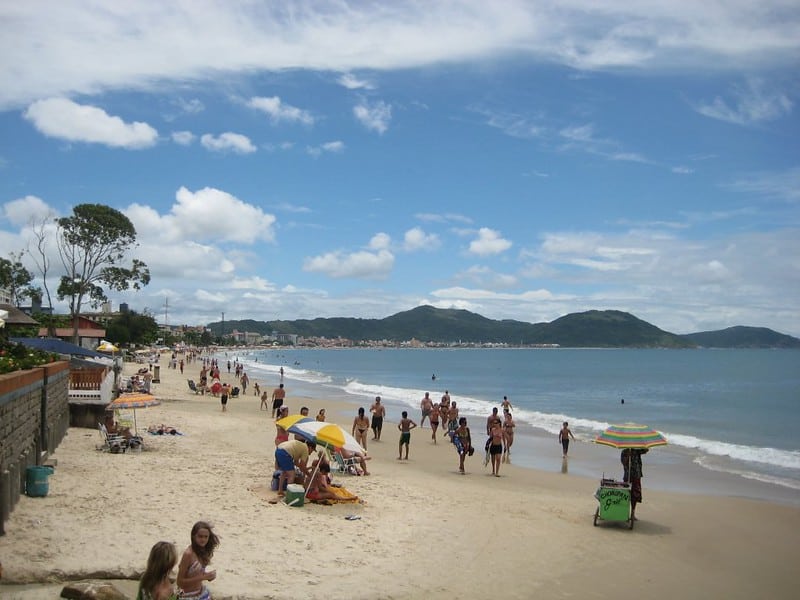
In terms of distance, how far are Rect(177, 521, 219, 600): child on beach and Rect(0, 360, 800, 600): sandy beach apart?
5.03ft

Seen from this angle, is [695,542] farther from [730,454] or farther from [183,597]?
[730,454]

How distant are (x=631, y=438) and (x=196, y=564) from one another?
297 inches

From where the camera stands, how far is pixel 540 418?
3080cm

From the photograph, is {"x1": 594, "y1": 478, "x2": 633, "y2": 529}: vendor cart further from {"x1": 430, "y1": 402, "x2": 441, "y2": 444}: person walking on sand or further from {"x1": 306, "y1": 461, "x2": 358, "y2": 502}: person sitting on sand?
{"x1": 430, "y1": 402, "x2": 441, "y2": 444}: person walking on sand

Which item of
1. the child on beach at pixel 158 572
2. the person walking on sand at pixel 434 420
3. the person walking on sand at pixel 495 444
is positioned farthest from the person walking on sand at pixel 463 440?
the child on beach at pixel 158 572

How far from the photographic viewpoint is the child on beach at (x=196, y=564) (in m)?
5.30

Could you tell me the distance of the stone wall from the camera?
827cm

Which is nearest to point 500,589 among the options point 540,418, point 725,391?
point 540,418

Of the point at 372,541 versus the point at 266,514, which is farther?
the point at 266,514

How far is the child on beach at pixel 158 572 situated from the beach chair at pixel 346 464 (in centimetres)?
911

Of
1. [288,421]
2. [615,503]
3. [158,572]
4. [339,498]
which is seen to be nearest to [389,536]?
[339,498]

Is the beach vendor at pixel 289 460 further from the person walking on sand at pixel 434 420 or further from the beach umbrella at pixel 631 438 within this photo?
the person walking on sand at pixel 434 420

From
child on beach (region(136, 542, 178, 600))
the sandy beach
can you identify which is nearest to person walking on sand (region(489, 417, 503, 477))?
the sandy beach

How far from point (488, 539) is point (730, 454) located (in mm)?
14955
